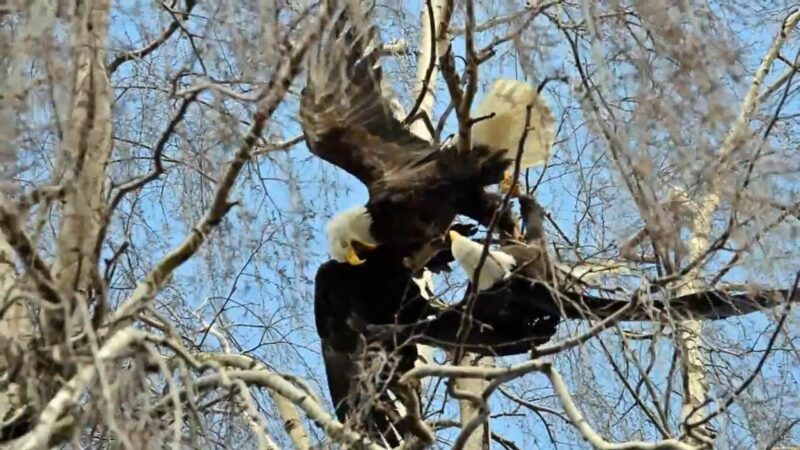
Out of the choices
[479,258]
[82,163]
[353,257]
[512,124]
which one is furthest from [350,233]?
[82,163]

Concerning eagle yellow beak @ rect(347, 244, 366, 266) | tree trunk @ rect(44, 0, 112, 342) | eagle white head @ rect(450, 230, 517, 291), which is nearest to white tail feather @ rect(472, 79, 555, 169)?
eagle white head @ rect(450, 230, 517, 291)

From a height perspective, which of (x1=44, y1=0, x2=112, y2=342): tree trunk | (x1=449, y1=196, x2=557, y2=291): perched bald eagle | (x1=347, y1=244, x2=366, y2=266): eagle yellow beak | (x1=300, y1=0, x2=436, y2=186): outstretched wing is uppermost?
(x1=300, y1=0, x2=436, y2=186): outstretched wing

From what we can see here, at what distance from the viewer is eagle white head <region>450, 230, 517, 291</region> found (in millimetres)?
3350

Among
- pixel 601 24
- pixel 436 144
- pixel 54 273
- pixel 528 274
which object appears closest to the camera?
pixel 601 24

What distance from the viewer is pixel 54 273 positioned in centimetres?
255

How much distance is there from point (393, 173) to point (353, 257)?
29cm

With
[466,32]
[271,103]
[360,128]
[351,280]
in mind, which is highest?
[360,128]

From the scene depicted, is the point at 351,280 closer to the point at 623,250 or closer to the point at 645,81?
the point at 623,250

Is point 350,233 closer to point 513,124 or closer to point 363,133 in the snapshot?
point 363,133

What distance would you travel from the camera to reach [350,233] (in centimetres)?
399

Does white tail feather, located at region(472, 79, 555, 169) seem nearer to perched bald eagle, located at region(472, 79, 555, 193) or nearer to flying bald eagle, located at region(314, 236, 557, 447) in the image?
perched bald eagle, located at region(472, 79, 555, 193)

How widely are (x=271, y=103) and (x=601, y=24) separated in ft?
2.08

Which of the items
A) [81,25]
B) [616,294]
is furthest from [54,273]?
[616,294]

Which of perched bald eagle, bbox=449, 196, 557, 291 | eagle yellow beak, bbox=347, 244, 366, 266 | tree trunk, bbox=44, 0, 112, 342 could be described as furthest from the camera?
eagle yellow beak, bbox=347, 244, 366, 266
